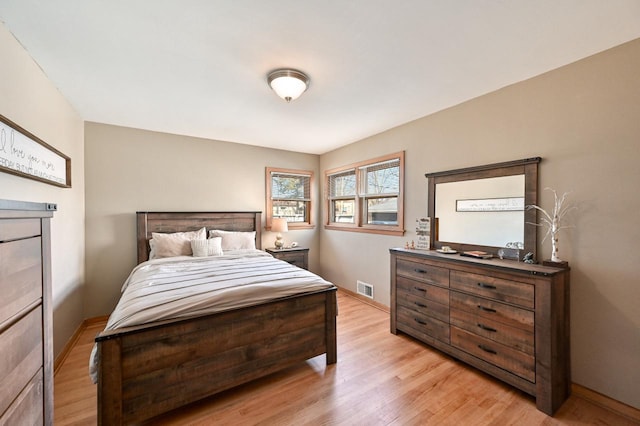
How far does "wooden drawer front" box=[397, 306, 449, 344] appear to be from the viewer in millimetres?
2434

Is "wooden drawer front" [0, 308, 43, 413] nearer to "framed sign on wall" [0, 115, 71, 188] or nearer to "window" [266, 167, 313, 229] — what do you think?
"framed sign on wall" [0, 115, 71, 188]

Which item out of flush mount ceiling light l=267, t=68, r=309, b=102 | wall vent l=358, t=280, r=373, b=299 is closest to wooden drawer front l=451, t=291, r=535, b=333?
wall vent l=358, t=280, r=373, b=299

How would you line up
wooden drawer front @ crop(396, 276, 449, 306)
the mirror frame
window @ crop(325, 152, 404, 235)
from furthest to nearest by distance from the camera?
window @ crop(325, 152, 404, 235) < wooden drawer front @ crop(396, 276, 449, 306) < the mirror frame

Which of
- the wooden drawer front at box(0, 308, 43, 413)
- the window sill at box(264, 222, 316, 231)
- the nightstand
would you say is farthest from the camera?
the window sill at box(264, 222, 316, 231)

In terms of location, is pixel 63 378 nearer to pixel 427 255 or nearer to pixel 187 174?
pixel 187 174

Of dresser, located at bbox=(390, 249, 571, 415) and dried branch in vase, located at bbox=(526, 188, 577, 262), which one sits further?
dried branch in vase, located at bbox=(526, 188, 577, 262)

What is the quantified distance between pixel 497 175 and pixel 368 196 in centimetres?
181

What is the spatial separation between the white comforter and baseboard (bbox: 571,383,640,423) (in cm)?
200

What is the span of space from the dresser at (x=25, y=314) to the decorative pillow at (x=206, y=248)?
2218 millimetres

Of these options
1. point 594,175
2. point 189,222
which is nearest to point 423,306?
point 594,175

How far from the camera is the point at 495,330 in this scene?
2.05 m

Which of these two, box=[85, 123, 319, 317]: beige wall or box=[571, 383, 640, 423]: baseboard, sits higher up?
box=[85, 123, 319, 317]: beige wall

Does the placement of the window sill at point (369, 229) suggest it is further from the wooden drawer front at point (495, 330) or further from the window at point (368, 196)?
the wooden drawer front at point (495, 330)

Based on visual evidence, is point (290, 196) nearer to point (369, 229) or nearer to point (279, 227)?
point (279, 227)
